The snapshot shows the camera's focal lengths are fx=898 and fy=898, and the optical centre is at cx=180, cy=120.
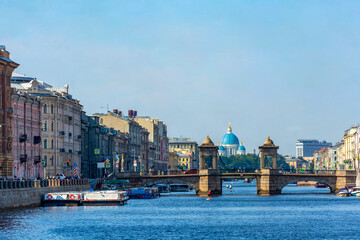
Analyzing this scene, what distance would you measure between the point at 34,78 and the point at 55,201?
48441 millimetres

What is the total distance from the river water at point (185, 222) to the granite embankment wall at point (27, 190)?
1.49 meters

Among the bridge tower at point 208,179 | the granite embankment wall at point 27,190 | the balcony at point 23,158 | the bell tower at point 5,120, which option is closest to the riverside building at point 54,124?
the balcony at point 23,158

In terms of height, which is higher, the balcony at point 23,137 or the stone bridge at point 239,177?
the balcony at point 23,137

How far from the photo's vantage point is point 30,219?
97.2 metres

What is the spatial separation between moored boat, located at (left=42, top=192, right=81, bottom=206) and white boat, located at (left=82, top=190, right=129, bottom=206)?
1.36 meters

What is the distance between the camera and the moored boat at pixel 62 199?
12088 centimetres

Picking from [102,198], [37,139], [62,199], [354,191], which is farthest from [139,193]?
[62,199]

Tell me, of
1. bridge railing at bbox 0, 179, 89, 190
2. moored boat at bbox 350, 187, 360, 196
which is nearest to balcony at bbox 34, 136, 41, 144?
bridge railing at bbox 0, 179, 89, 190

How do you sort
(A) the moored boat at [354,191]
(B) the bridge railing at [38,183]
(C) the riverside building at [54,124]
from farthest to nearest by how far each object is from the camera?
(C) the riverside building at [54,124] → (A) the moored boat at [354,191] → (B) the bridge railing at [38,183]

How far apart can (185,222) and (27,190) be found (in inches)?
905

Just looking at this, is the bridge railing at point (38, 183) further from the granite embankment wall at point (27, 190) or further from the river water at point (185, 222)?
A: the river water at point (185, 222)

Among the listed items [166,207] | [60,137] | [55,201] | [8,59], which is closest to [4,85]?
[8,59]

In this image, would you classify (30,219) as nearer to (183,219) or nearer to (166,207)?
(183,219)

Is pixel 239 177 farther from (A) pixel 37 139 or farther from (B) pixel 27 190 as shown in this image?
(B) pixel 27 190
